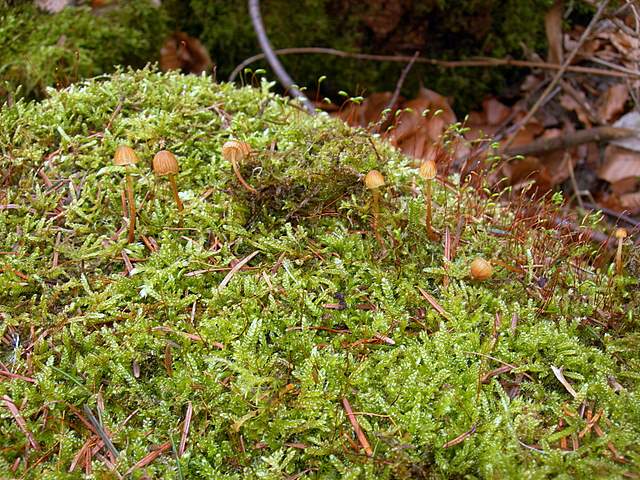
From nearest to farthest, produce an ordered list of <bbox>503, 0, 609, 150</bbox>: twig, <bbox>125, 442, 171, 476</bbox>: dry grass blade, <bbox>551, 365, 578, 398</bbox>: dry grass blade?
<bbox>125, 442, 171, 476</bbox>: dry grass blade → <bbox>551, 365, 578, 398</bbox>: dry grass blade → <bbox>503, 0, 609, 150</bbox>: twig

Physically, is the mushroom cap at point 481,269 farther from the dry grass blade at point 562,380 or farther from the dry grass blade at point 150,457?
the dry grass blade at point 150,457

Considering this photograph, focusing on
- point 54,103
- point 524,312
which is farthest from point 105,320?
point 524,312

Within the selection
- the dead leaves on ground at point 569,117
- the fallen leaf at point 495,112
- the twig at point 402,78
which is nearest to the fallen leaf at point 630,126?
the dead leaves on ground at point 569,117

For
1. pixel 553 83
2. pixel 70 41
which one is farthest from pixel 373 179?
pixel 553 83

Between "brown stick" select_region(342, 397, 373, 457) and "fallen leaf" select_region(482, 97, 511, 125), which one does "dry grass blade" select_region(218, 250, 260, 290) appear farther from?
"fallen leaf" select_region(482, 97, 511, 125)

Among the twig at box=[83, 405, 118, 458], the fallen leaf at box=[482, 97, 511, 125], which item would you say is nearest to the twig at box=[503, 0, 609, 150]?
the fallen leaf at box=[482, 97, 511, 125]

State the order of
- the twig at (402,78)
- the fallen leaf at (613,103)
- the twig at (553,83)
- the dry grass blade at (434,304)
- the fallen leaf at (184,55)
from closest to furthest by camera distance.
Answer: the dry grass blade at (434,304) < the twig at (553,83) < the fallen leaf at (184,55) < the twig at (402,78) < the fallen leaf at (613,103)

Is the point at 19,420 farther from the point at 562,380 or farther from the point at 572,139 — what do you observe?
the point at 572,139
